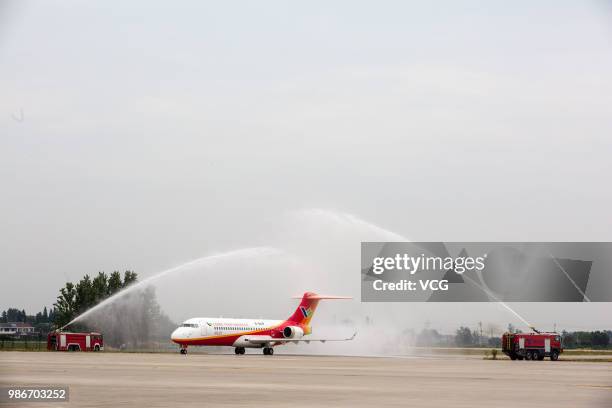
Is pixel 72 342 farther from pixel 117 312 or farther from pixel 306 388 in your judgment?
pixel 306 388

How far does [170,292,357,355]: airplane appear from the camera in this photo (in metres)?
103

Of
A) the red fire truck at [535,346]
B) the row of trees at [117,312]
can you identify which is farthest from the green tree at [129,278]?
the red fire truck at [535,346]

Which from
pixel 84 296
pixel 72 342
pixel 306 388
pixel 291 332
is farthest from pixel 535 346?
pixel 84 296

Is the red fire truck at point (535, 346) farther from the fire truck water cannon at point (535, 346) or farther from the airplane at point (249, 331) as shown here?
the airplane at point (249, 331)

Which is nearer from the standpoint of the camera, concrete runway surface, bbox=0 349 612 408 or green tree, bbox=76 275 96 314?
concrete runway surface, bbox=0 349 612 408

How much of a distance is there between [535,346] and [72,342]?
4927 cm

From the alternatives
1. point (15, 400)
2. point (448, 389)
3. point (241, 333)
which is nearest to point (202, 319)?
point (241, 333)

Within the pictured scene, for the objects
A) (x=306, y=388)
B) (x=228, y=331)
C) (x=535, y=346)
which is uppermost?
(x=306, y=388)

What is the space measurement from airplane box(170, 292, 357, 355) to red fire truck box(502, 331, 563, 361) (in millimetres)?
25180

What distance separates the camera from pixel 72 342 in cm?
10662

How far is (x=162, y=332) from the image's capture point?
5241 inches

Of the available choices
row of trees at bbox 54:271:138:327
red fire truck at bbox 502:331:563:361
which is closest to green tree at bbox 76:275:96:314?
row of trees at bbox 54:271:138:327

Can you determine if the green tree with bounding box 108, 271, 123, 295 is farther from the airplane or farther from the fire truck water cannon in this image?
the fire truck water cannon

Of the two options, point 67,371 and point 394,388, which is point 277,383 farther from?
point 67,371
